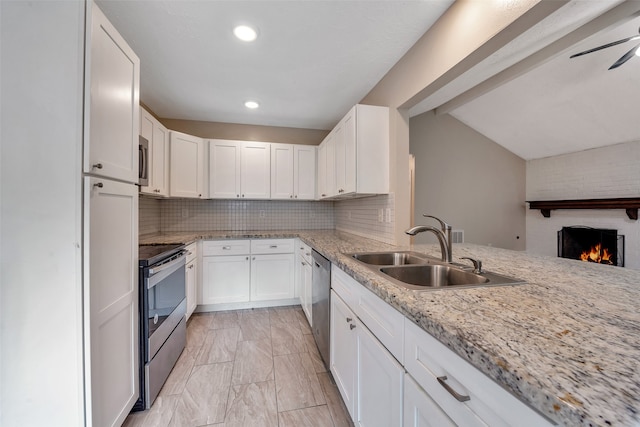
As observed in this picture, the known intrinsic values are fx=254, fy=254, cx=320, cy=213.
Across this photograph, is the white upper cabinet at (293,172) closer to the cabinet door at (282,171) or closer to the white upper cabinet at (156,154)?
the cabinet door at (282,171)

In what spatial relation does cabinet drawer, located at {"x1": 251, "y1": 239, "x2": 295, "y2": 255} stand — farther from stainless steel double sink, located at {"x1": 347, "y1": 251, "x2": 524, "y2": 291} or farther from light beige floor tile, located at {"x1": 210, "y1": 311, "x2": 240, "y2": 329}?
stainless steel double sink, located at {"x1": 347, "y1": 251, "x2": 524, "y2": 291}

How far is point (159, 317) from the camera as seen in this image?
172cm

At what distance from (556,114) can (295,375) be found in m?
4.93

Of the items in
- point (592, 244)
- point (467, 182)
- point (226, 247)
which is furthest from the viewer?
point (467, 182)

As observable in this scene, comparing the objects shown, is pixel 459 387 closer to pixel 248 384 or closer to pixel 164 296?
pixel 248 384

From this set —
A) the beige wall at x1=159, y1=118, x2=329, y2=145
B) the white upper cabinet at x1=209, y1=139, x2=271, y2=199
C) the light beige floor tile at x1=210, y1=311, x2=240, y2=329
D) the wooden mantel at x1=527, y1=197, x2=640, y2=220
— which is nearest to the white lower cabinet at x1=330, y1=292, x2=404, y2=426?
the light beige floor tile at x1=210, y1=311, x2=240, y2=329

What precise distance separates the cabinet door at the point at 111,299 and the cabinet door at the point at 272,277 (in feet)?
5.21

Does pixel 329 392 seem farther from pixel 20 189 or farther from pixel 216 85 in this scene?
pixel 216 85

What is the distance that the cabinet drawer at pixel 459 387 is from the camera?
496mm

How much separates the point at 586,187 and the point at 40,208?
263 inches

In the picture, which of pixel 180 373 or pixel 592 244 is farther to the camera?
pixel 592 244

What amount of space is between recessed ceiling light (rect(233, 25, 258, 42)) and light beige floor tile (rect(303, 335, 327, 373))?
8.11 feet

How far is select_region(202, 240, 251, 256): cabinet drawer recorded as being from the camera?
2.92 meters

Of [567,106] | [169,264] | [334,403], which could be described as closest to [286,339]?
[334,403]
